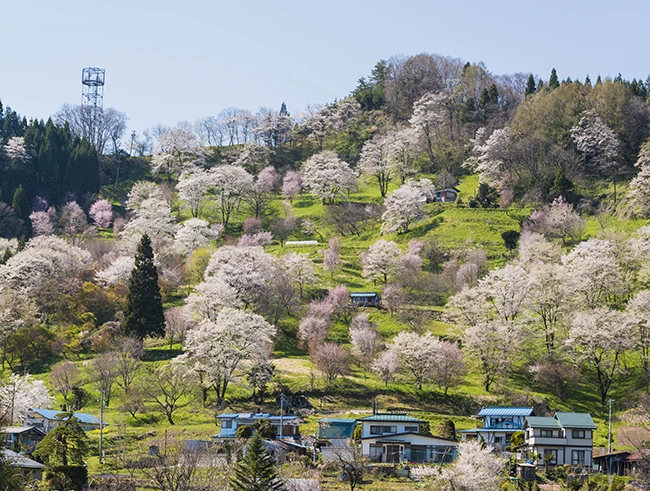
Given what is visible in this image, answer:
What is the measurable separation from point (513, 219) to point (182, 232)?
34.0 m

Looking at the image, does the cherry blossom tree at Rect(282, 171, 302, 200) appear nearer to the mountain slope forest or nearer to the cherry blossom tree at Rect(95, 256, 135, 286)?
the mountain slope forest

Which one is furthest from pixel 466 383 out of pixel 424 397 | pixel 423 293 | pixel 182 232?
pixel 182 232

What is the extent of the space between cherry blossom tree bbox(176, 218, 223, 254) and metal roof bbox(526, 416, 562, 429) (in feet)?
169

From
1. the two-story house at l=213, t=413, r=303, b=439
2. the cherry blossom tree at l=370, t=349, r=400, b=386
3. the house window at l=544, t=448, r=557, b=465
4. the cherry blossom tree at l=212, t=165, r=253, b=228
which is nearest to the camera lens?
the house window at l=544, t=448, r=557, b=465

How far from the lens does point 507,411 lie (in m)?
58.5

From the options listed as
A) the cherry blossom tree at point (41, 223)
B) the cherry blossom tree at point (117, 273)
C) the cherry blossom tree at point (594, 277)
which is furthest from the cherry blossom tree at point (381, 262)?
the cherry blossom tree at point (41, 223)

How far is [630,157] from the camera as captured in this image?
10681cm

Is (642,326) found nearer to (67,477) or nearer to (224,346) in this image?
(224,346)

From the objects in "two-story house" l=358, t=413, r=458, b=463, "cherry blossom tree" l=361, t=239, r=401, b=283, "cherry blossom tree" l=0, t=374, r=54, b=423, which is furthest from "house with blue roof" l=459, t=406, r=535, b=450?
"cherry blossom tree" l=361, t=239, r=401, b=283

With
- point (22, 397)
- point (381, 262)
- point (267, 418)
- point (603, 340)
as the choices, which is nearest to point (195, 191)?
point (381, 262)

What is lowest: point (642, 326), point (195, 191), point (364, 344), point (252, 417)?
point (252, 417)

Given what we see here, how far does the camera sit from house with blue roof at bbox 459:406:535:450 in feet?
185

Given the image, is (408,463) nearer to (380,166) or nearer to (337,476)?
(337,476)

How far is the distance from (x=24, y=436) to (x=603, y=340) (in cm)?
3812
